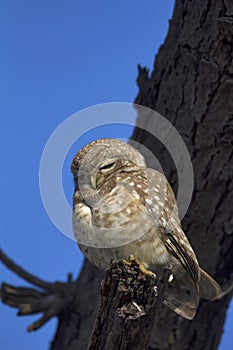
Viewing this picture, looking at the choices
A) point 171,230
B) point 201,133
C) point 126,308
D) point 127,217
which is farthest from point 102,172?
point 126,308

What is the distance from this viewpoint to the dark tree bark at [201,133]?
3.40 metres

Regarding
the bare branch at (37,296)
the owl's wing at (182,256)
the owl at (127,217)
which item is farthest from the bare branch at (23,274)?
the owl's wing at (182,256)

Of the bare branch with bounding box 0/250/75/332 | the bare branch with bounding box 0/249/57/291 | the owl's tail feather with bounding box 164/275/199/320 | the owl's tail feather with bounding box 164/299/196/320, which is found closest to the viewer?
the owl's tail feather with bounding box 164/275/199/320

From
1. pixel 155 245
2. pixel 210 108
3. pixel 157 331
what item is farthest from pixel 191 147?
→ pixel 157 331

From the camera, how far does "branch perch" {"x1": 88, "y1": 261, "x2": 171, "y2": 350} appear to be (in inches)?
99.0

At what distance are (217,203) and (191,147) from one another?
406 mm

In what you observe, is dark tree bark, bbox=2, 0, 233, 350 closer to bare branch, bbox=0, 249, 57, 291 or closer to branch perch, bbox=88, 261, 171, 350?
bare branch, bbox=0, 249, 57, 291

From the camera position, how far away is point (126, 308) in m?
2.51

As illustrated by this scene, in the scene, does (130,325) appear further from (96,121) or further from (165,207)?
(96,121)

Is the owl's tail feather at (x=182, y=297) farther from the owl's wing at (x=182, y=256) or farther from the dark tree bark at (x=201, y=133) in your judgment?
the dark tree bark at (x=201, y=133)

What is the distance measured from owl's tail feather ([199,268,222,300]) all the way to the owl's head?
76cm

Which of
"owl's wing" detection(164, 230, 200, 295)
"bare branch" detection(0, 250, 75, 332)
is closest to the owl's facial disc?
"owl's wing" detection(164, 230, 200, 295)

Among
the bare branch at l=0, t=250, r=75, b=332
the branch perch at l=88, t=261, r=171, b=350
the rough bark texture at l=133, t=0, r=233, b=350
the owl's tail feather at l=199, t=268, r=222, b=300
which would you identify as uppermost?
the rough bark texture at l=133, t=0, r=233, b=350

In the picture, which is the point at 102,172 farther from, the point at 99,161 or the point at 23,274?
the point at 23,274
